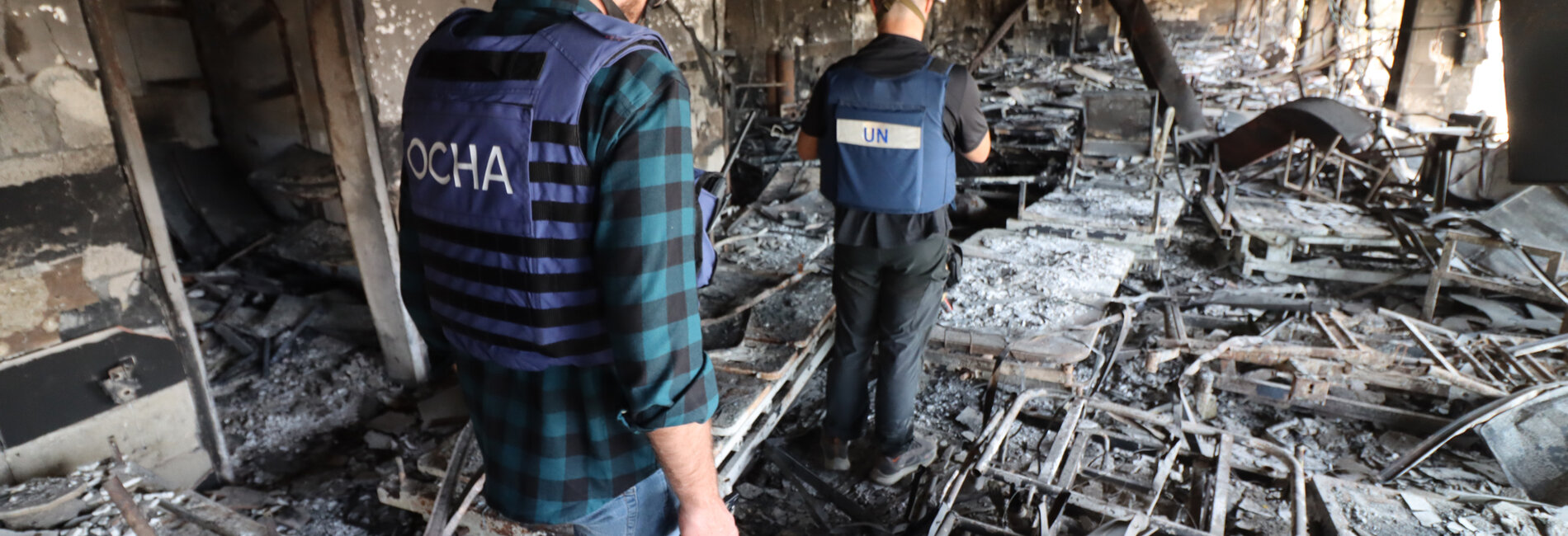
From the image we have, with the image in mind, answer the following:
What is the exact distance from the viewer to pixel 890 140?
9.20ft

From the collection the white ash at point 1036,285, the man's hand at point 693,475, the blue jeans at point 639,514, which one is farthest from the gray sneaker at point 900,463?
the man's hand at point 693,475

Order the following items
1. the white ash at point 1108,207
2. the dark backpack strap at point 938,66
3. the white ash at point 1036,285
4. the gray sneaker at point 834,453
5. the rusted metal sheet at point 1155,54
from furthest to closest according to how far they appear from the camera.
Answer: the rusted metal sheet at point 1155,54, the white ash at point 1108,207, the white ash at point 1036,285, the gray sneaker at point 834,453, the dark backpack strap at point 938,66

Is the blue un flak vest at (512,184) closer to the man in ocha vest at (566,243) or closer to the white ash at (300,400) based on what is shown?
the man in ocha vest at (566,243)

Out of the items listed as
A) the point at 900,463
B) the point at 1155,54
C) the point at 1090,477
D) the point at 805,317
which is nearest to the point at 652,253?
the point at 1090,477

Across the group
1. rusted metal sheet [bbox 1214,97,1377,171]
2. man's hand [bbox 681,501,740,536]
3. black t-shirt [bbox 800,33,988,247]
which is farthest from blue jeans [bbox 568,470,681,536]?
rusted metal sheet [bbox 1214,97,1377,171]

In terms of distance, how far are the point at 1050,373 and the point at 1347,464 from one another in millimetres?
1434

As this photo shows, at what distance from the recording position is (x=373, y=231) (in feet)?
12.4

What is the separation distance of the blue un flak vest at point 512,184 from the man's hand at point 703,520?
0.30 metres

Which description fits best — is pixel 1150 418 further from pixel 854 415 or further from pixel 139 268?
pixel 139 268

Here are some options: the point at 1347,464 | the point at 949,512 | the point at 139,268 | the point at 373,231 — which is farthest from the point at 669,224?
the point at 1347,464

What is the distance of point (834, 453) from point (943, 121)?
1512 mm

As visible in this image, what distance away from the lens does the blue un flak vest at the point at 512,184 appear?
1120 millimetres

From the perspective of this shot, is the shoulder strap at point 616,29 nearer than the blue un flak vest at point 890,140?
Yes

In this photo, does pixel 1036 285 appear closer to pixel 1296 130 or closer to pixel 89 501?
pixel 89 501
